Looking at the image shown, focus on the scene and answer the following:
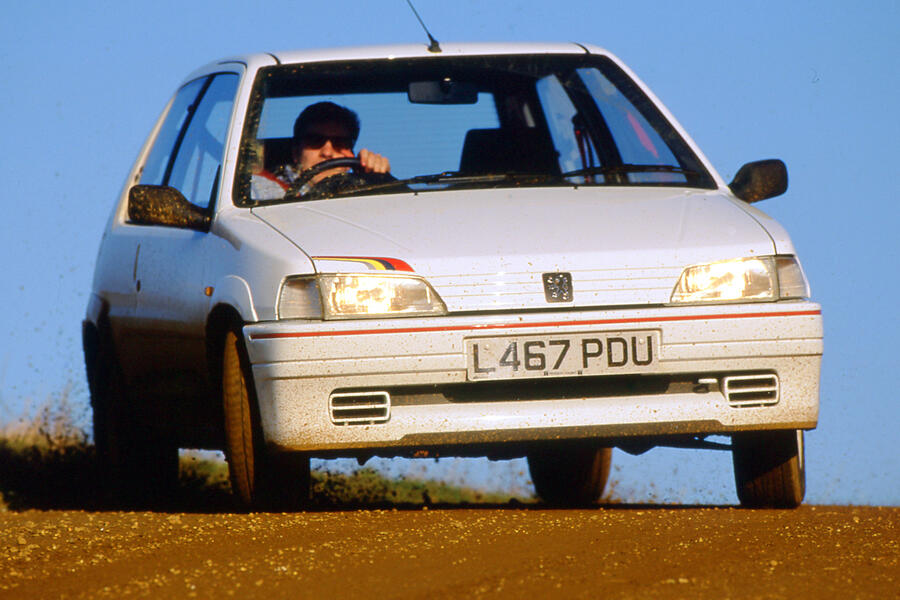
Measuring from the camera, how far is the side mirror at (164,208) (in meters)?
6.84

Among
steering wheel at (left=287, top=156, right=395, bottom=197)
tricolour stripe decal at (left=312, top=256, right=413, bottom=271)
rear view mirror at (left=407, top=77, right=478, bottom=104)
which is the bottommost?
tricolour stripe decal at (left=312, top=256, right=413, bottom=271)

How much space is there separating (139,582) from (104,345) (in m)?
3.54

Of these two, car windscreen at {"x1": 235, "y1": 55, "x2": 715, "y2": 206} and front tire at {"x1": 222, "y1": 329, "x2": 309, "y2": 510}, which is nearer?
front tire at {"x1": 222, "y1": 329, "x2": 309, "y2": 510}

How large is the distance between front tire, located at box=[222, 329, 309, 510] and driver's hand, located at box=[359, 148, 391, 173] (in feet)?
3.70

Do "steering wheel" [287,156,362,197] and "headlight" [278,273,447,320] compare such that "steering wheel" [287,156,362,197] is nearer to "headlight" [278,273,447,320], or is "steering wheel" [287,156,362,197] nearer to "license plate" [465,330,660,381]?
"headlight" [278,273,447,320]

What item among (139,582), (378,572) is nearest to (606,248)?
(378,572)

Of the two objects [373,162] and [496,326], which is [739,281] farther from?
[373,162]

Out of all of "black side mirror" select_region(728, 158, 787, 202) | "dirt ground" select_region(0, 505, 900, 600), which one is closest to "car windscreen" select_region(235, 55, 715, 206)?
"black side mirror" select_region(728, 158, 787, 202)

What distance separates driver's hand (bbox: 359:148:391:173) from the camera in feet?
23.8

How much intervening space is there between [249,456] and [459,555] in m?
1.44

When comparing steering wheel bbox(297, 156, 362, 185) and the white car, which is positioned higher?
steering wheel bbox(297, 156, 362, 185)

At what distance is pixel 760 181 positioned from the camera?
694cm

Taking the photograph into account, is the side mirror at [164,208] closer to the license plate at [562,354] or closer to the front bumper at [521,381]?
the front bumper at [521,381]

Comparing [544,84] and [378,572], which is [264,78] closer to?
[544,84]
